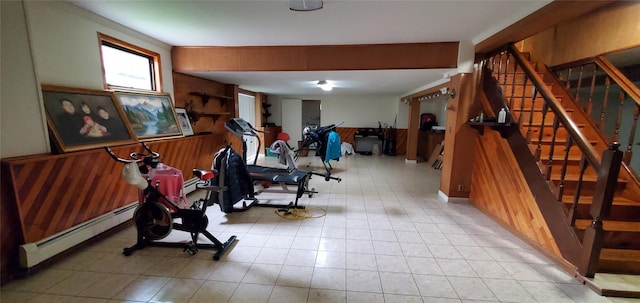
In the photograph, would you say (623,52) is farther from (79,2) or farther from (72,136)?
(72,136)

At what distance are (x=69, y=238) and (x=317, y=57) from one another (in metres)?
3.58

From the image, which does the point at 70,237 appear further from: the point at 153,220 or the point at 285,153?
the point at 285,153

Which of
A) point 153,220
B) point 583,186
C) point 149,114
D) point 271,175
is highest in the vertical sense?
point 149,114

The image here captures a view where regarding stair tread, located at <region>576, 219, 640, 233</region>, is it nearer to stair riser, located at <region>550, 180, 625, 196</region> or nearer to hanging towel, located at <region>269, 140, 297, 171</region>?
stair riser, located at <region>550, 180, 625, 196</region>

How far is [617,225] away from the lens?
2.25 meters

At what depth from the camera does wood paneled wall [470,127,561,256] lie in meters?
2.52

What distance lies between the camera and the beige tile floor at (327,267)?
1.84 m

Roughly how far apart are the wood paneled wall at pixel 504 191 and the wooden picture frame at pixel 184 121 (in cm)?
478

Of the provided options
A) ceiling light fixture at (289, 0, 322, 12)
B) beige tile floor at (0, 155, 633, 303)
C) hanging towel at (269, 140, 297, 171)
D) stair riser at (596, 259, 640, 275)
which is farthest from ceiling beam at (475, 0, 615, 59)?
hanging towel at (269, 140, 297, 171)

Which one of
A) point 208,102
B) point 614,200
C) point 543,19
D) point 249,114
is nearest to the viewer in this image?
point 543,19

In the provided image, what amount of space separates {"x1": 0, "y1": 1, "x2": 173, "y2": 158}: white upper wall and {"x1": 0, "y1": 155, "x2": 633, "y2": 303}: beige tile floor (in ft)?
3.99

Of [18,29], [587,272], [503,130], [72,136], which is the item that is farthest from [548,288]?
[18,29]

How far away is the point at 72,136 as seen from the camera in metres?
2.40

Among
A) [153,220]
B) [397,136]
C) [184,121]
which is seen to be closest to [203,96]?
[184,121]
